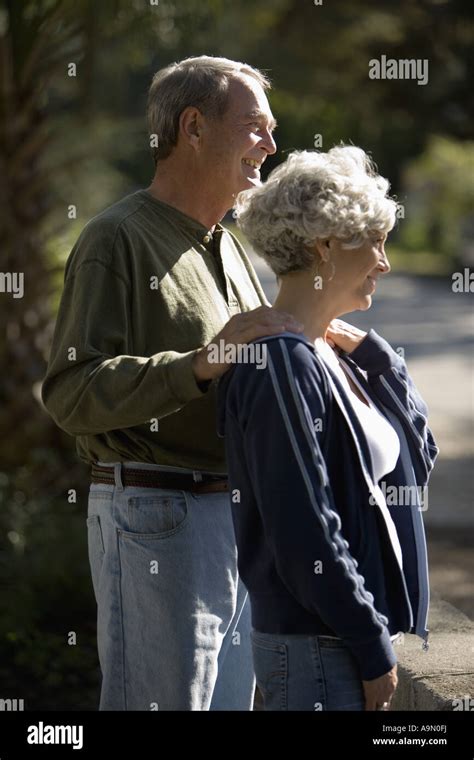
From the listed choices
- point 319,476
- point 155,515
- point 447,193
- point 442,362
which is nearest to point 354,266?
point 319,476

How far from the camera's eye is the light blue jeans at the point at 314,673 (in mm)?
2309

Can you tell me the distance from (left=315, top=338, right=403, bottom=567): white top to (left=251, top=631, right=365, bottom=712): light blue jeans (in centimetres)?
24

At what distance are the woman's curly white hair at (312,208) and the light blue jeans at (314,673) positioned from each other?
76 centimetres

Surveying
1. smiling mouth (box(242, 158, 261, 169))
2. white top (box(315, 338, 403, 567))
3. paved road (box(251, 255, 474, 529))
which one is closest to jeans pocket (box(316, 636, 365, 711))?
white top (box(315, 338, 403, 567))

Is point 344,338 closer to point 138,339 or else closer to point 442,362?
point 138,339

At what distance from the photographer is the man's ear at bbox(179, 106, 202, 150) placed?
8.87 feet

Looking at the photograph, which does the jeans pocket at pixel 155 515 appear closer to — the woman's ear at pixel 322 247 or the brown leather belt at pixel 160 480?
the brown leather belt at pixel 160 480

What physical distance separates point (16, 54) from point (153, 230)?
4593 mm

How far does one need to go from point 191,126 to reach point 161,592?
3.51 feet

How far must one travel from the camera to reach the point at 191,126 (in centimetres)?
272

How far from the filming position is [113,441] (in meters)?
2.65

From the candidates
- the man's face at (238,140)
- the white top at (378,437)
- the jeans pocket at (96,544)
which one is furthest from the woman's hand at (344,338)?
the jeans pocket at (96,544)

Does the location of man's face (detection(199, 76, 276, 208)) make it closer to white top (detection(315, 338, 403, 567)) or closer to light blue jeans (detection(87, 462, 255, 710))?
white top (detection(315, 338, 403, 567))
